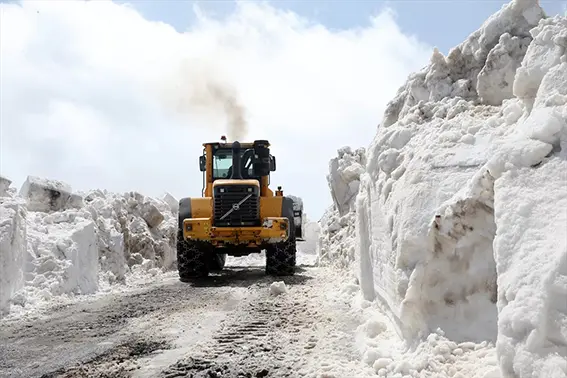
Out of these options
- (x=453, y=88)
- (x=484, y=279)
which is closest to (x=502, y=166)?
(x=484, y=279)

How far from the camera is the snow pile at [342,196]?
43.9 feet

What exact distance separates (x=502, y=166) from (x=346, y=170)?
441 inches

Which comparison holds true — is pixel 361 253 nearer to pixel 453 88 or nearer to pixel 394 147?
pixel 394 147

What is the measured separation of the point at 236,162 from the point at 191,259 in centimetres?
256

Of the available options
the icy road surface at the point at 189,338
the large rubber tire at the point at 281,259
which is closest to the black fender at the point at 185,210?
the large rubber tire at the point at 281,259

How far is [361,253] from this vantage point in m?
6.53

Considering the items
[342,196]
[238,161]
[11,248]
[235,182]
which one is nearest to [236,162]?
[238,161]

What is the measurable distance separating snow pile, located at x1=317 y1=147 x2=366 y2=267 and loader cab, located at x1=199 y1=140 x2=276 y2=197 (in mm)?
2473

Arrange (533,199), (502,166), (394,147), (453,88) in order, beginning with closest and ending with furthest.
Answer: (533,199) → (502,166) → (394,147) → (453,88)

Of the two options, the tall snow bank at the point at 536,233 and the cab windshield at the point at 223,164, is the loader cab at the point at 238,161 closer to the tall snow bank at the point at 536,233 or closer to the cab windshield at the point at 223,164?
the cab windshield at the point at 223,164

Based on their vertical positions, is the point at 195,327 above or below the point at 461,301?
below

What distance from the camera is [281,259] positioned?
447 inches

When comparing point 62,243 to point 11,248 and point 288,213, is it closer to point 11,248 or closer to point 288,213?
point 11,248

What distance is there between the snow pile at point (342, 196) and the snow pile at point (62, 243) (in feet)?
16.7
